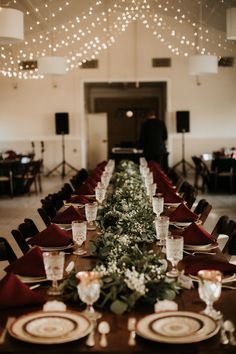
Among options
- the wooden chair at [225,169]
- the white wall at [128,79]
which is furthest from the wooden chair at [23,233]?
the white wall at [128,79]

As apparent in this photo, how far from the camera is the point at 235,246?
3.64 meters

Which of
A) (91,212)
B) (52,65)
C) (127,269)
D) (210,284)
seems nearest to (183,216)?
(91,212)

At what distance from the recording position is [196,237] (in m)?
3.52

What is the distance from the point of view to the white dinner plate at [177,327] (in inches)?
77.5

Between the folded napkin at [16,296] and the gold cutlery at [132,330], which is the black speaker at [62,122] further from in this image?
the gold cutlery at [132,330]

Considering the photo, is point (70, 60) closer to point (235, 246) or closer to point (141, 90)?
point (141, 90)

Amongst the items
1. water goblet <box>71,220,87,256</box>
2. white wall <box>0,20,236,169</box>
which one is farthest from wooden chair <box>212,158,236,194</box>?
water goblet <box>71,220,87,256</box>

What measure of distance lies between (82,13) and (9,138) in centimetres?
474

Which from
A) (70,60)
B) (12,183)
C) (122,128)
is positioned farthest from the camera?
(122,128)

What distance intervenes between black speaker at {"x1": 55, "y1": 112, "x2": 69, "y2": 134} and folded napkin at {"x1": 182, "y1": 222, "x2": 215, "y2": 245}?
13.9 meters

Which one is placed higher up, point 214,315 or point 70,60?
point 70,60

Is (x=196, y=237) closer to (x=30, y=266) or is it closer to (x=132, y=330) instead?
(x=30, y=266)

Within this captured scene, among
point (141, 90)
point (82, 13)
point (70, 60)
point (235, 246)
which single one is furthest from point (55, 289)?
point (141, 90)

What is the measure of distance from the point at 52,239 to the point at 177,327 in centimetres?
Result: 166
